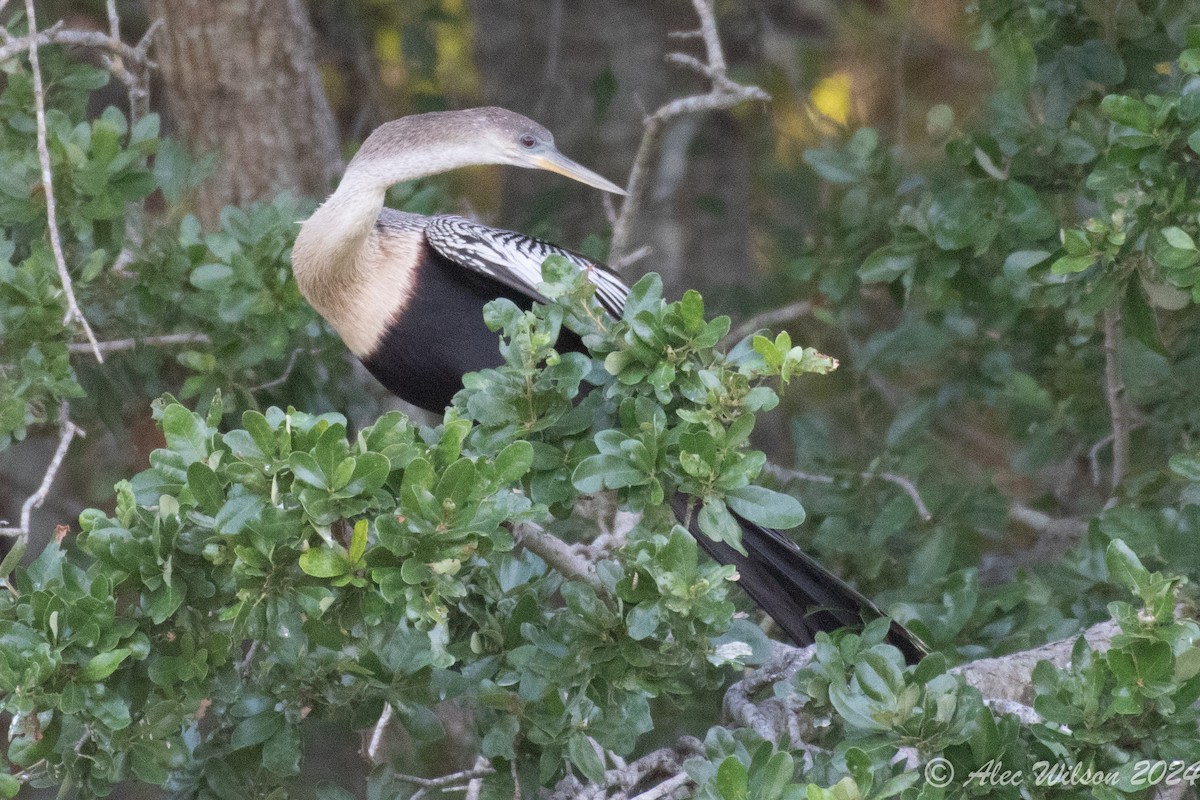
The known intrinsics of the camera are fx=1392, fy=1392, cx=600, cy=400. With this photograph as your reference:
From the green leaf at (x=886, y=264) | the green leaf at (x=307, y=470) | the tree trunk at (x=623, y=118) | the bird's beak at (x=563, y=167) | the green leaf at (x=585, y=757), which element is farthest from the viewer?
the tree trunk at (x=623, y=118)

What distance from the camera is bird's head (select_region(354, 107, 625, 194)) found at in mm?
2625

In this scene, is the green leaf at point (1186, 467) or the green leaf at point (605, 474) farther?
the green leaf at point (1186, 467)

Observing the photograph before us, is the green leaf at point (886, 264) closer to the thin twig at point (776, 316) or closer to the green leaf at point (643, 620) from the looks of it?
the thin twig at point (776, 316)

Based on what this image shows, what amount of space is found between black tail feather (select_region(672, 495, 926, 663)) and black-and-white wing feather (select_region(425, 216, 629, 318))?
0.55 m

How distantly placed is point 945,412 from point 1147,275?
1.28 m

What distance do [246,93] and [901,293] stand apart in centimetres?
161

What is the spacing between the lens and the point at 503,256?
2.73 m

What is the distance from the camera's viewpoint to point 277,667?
1.88 metres

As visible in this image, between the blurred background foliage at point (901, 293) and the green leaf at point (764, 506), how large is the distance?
72 centimetres

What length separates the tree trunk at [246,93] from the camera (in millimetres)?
3287

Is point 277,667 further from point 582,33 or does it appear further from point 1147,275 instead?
point 582,33

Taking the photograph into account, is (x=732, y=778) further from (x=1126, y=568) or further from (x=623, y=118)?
(x=623, y=118)

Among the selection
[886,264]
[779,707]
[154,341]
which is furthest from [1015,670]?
[154,341]

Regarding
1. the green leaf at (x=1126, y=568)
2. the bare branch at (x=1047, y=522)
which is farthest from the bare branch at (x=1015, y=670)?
the bare branch at (x=1047, y=522)
